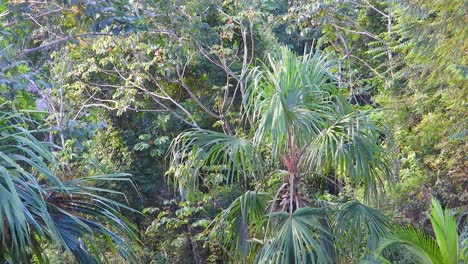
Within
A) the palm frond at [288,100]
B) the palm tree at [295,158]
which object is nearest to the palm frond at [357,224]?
the palm tree at [295,158]

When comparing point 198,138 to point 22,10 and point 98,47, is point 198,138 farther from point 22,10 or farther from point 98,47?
point 98,47

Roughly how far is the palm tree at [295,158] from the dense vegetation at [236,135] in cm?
2

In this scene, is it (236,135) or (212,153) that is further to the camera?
(236,135)

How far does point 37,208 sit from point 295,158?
2942mm

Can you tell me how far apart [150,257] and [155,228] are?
93 cm

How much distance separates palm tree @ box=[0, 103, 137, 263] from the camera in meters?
4.13

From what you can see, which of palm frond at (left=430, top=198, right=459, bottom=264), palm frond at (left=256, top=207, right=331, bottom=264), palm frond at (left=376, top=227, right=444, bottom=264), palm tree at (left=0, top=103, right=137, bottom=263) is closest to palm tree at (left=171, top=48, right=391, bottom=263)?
palm frond at (left=256, top=207, right=331, bottom=264)

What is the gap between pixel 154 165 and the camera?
12.6 metres

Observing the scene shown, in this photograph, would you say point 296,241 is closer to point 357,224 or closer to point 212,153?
point 357,224

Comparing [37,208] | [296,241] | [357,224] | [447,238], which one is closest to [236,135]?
[357,224]

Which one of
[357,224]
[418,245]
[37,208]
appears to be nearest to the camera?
[37,208]

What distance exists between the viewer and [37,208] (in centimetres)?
454

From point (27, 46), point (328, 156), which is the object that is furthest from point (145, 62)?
A: point (328, 156)

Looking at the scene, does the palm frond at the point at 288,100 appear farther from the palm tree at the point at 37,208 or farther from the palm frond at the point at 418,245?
the palm tree at the point at 37,208
